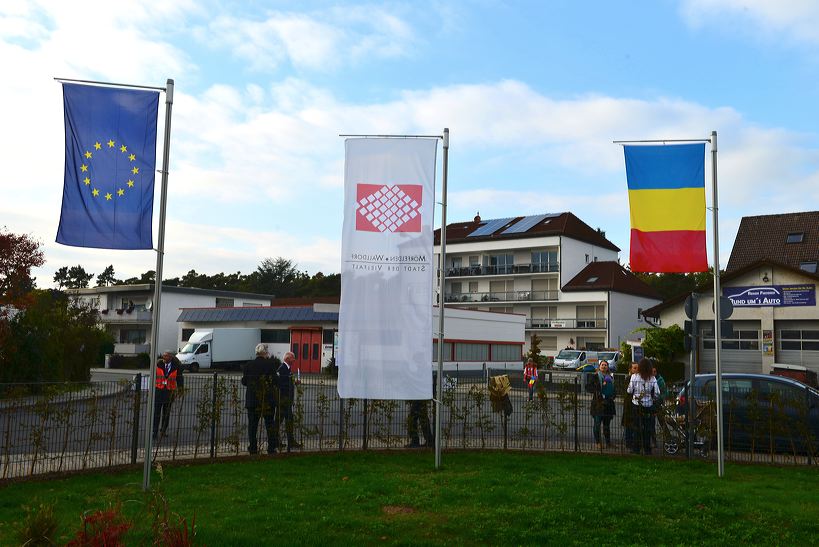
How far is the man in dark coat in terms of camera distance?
11.9 m

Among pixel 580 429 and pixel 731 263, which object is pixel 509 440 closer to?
pixel 580 429

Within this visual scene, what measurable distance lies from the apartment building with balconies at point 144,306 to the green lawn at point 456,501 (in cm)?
5337

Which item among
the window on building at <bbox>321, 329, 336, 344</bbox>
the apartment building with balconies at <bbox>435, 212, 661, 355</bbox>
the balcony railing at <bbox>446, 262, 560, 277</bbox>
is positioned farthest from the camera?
the balcony railing at <bbox>446, 262, 560, 277</bbox>

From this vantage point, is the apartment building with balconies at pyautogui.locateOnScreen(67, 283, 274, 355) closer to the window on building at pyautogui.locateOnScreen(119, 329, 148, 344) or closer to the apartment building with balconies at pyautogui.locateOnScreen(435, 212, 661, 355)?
the window on building at pyautogui.locateOnScreen(119, 329, 148, 344)

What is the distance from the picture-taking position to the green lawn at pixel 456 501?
22.7 ft

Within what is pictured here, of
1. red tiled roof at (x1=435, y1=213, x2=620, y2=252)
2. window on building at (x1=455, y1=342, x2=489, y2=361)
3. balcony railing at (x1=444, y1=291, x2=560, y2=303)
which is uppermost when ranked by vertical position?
red tiled roof at (x1=435, y1=213, x2=620, y2=252)

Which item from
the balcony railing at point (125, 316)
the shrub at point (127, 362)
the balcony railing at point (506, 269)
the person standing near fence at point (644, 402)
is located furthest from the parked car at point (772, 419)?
the balcony railing at point (125, 316)

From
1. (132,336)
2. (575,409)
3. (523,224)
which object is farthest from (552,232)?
(575,409)

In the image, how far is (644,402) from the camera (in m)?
12.8

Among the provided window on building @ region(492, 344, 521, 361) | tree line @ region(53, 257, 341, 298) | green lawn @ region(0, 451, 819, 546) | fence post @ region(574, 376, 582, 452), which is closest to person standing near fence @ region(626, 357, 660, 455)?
fence post @ region(574, 376, 582, 452)

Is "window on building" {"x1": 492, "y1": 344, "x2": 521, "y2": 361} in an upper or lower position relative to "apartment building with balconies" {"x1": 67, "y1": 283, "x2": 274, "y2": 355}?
lower

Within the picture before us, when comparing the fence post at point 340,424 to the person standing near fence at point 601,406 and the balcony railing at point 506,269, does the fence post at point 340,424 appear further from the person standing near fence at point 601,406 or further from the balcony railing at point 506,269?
the balcony railing at point 506,269

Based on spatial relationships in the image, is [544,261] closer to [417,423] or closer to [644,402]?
[644,402]

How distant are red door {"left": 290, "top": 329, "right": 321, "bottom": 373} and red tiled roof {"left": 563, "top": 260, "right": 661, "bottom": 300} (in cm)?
2764
